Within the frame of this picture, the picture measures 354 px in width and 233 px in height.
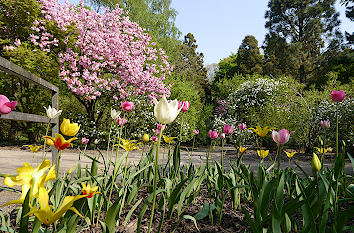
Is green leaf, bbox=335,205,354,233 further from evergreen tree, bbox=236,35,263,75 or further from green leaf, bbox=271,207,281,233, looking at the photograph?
evergreen tree, bbox=236,35,263,75

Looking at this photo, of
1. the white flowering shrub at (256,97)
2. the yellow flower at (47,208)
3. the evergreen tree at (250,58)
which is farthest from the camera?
the evergreen tree at (250,58)

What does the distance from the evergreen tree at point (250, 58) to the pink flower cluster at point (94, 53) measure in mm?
16541

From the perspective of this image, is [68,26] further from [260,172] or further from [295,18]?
[295,18]

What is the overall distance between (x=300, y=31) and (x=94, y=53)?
18.0 meters

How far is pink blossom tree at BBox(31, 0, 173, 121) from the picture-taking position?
279 inches

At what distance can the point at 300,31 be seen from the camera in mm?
19141

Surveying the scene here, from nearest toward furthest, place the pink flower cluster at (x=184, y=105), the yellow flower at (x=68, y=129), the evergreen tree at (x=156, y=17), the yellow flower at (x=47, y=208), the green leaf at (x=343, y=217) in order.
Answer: the yellow flower at (x=47, y=208), the green leaf at (x=343, y=217), the yellow flower at (x=68, y=129), the pink flower cluster at (x=184, y=105), the evergreen tree at (x=156, y=17)

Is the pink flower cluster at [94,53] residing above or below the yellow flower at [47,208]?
above

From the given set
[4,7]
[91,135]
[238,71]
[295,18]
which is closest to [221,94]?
[238,71]

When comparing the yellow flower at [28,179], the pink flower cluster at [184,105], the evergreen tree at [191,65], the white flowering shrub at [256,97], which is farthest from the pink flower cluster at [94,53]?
the evergreen tree at [191,65]

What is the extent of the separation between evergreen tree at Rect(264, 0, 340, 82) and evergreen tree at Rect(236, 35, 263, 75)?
98.7 inches

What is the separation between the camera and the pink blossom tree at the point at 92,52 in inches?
279

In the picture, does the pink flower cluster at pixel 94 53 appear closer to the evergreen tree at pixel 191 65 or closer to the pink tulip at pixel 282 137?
the pink tulip at pixel 282 137

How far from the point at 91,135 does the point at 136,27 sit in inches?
167
